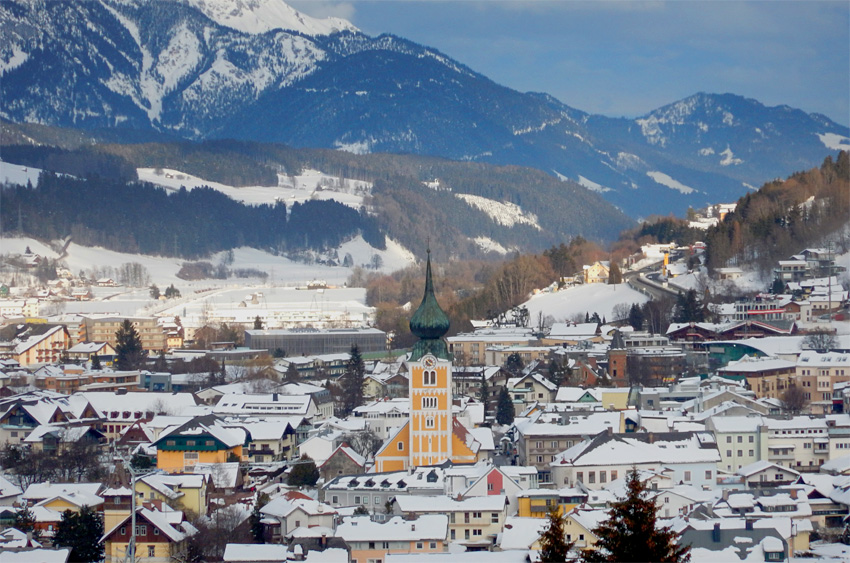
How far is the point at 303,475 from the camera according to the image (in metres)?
42.6

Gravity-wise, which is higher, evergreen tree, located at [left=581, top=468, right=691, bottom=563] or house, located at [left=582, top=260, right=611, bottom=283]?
house, located at [left=582, top=260, right=611, bottom=283]

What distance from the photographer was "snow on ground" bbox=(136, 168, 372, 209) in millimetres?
183625

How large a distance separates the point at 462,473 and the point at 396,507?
8.47 ft

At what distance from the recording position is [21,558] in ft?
105

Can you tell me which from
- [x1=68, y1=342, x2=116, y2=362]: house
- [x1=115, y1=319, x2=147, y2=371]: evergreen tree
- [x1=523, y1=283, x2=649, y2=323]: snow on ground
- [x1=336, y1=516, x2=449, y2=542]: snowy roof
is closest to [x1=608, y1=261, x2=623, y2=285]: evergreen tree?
[x1=523, y1=283, x2=649, y2=323]: snow on ground

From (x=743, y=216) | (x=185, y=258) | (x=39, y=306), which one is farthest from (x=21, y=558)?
(x=185, y=258)

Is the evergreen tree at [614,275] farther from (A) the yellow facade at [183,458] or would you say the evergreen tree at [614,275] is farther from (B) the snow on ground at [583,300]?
(A) the yellow facade at [183,458]

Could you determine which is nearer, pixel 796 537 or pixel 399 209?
pixel 796 537

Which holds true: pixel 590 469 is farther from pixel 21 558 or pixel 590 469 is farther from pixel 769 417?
pixel 21 558

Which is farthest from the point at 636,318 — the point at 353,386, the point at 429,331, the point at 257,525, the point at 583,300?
the point at 257,525

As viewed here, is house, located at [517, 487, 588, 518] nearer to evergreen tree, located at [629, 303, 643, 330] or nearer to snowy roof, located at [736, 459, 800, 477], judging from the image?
snowy roof, located at [736, 459, 800, 477]

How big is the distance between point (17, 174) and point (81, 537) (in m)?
137

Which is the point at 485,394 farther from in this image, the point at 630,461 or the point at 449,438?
the point at 630,461

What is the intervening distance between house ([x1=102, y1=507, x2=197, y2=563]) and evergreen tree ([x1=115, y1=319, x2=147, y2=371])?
39.1 m
